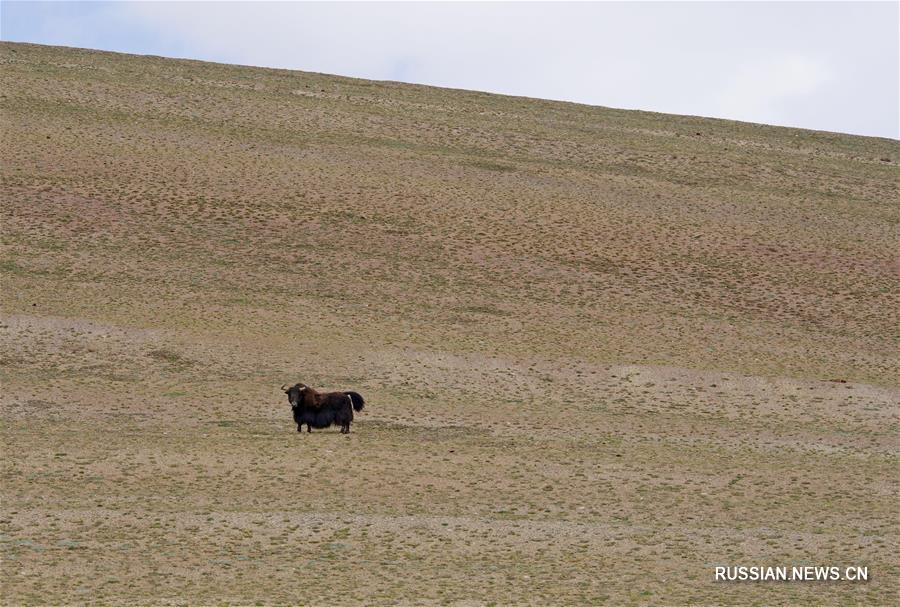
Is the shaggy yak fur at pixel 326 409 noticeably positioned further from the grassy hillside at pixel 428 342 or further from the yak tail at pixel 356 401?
the grassy hillside at pixel 428 342

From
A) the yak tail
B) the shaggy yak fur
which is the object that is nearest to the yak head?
the shaggy yak fur

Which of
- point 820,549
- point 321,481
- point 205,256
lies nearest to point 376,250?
point 205,256

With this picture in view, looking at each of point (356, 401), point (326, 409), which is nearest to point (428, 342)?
point (356, 401)

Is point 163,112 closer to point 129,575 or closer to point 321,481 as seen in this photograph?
point 321,481

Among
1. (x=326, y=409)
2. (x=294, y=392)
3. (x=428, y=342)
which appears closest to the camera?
(x=294, y=392)

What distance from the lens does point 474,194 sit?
168ft

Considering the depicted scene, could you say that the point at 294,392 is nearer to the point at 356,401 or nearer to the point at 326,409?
Result: the point at 326,409

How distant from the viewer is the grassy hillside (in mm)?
19516

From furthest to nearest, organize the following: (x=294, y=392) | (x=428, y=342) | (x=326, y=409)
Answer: (x=428, y=342)
(x=326, y=409)
(x=294, y=392)

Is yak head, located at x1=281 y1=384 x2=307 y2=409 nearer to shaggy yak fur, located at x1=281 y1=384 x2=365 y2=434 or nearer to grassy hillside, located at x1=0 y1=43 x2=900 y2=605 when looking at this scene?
shaggy yak fur, located at x1=281 y1=384 x2=365 y2=434

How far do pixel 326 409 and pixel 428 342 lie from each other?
840 centimetres

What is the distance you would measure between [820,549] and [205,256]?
1029 inches

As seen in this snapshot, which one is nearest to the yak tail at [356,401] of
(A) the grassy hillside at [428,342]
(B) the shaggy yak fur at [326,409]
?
(B) the shaggy yak fur at [326,409]

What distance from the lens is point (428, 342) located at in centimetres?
3559
